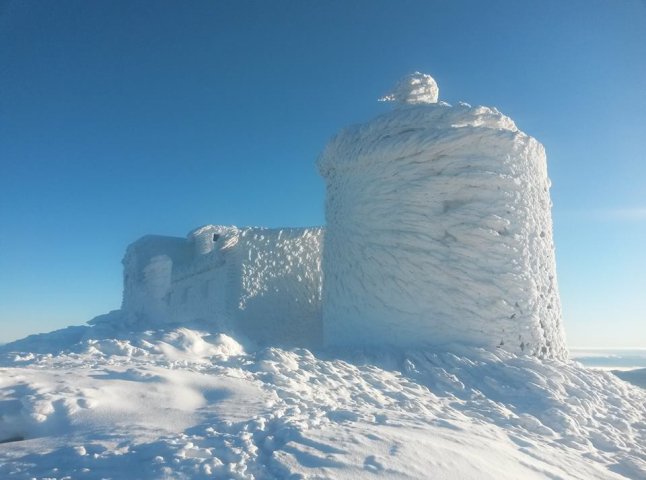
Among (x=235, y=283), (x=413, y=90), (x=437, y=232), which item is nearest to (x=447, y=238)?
(x=437, y=232)

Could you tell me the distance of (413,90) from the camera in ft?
34.6

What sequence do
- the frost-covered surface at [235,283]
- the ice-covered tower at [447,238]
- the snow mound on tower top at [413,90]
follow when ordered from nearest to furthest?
the ice-covered tower at [447,238]
the snow mound on tower top at [413,90]
the frost-covered surface at [235,283]

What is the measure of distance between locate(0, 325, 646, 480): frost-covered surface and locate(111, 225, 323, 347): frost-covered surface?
322 cm

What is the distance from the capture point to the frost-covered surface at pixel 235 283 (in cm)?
1129

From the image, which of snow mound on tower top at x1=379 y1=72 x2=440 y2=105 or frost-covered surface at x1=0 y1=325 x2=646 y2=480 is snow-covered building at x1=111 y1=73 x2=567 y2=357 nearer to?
snow mound on tower top at x1=379 y1=72 x2=440 y2=105

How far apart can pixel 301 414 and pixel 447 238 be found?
5128mm

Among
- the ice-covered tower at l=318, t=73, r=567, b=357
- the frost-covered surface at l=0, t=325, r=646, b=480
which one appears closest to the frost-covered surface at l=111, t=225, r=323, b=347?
the ice-covered tower at l=318, t=73, r=567, b=357

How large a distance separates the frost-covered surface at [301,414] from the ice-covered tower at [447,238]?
2.47 ft

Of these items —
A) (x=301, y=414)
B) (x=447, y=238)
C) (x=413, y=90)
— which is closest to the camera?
(x=301, y=414)

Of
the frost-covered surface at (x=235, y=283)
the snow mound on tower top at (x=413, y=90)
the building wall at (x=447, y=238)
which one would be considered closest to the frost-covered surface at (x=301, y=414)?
the building wall at (x=447, y=238)

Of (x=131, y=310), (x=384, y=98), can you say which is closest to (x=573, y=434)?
(x=384, y=98)

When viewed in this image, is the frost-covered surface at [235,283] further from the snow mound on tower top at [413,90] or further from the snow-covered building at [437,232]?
the snow mound on tower top at [413,90]

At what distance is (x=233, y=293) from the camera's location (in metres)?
11.2

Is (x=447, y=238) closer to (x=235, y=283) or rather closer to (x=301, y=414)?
(x=235, y=283)
